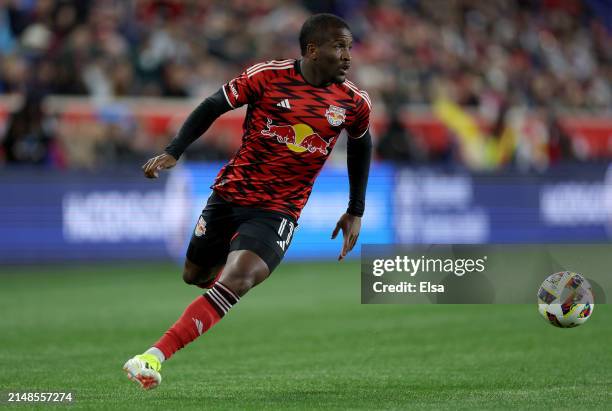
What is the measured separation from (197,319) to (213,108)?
4.60 feet

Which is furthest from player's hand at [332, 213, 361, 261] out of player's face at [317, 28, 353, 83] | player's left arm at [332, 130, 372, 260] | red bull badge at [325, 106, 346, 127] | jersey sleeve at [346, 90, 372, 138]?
player's face at [317, 28, 353, 83]

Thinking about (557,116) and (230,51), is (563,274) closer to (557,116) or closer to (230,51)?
(230,51)

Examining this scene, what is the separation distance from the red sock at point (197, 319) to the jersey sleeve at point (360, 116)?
152 cm

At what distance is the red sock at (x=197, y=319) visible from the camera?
6852 millimetres

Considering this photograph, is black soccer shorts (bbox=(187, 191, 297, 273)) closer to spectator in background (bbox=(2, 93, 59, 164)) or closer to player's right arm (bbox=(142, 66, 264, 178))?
player's right arm (bbox=(142, 66, 264, 178))

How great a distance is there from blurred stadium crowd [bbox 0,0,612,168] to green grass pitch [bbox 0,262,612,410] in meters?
2.95

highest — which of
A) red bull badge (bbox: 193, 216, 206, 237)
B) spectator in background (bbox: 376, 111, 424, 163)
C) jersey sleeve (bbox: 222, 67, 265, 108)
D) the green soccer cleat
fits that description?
spectator in background (bbox: 376, 111, 424, 163)

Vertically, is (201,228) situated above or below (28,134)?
below

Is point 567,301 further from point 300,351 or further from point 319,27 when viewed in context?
point 319,27

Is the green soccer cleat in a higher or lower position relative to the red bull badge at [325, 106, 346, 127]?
lower

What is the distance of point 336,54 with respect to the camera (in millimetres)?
7418

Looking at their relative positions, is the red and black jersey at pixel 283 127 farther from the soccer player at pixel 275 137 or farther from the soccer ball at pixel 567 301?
the soccer ball at pixel 567 301

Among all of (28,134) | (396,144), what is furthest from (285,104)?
(396,144)

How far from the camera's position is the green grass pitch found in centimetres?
720
